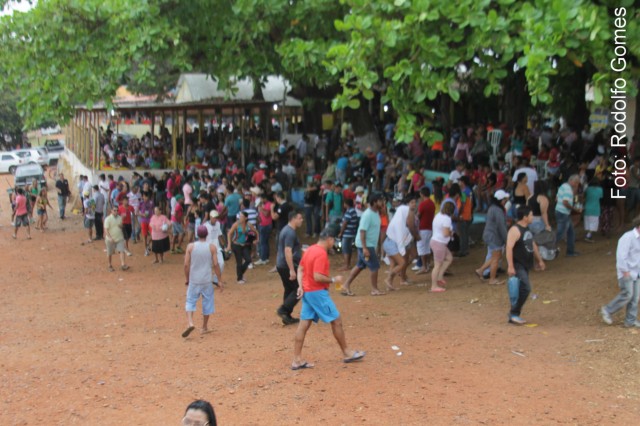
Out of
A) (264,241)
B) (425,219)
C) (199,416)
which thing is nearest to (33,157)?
(264,241)

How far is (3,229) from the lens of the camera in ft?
81.9

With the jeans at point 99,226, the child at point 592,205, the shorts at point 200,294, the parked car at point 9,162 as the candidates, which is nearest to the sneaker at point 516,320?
the shorts at point 200,294

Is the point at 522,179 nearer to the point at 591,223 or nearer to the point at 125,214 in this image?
the point at 591,223

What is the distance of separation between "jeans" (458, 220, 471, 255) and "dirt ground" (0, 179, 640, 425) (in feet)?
3.33

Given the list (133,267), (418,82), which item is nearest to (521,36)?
(418,82)

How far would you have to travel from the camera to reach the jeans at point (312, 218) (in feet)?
59.1

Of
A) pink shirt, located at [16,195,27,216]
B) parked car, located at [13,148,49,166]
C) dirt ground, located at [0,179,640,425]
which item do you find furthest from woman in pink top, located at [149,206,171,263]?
parked car, located at [13,148,49,166]

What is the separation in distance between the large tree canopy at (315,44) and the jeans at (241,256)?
137 inches

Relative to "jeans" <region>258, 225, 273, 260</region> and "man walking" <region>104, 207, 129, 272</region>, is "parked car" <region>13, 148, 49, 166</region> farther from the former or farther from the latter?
"jeans" <region>258, 225, 273, 260</region>

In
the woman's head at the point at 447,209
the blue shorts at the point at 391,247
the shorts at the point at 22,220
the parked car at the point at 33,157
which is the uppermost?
the parked car at the point at 33,157

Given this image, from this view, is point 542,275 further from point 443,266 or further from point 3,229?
point 3,229

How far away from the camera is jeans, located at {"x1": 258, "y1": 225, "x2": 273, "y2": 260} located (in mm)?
15882

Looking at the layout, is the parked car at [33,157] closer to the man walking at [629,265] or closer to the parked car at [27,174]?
the parked car at [27,174]

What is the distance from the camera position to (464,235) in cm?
1470
